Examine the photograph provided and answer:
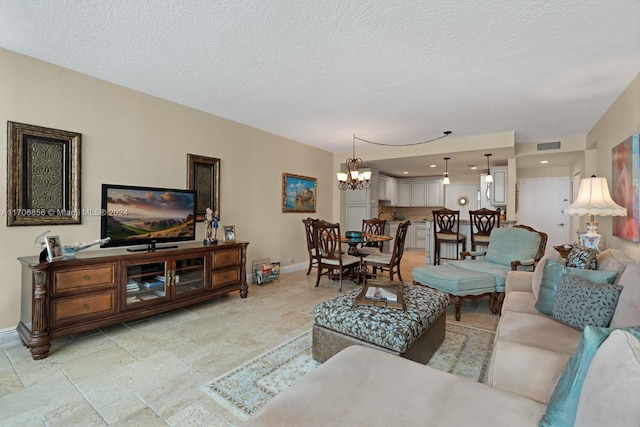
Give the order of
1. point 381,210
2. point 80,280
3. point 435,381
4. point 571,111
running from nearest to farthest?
1. point 435,381
2. point 80,280
3. point 571,111
4. point 381,210

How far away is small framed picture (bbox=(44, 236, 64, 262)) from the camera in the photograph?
2.45 metres

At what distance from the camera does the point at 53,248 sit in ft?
8.18

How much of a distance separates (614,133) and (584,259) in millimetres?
2355

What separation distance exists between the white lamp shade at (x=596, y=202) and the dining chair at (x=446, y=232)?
225 centimetres

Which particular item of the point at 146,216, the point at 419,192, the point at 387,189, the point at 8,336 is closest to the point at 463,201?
the point at 419,192

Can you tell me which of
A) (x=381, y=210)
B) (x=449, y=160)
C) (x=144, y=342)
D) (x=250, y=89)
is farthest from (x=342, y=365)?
(x=381, y=210)

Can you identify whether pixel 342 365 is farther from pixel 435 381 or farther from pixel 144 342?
pixel 144 342

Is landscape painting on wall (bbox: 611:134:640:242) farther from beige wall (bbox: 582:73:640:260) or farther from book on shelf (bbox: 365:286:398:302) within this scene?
book on shelf (bbox: 365:286:398:302)

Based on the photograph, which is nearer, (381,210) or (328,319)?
(328,319)

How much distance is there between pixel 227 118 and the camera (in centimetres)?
440

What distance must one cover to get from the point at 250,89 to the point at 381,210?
6.28 m

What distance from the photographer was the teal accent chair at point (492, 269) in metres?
3.20

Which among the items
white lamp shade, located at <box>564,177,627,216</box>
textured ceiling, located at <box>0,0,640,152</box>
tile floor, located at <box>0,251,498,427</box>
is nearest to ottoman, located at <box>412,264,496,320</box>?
tile floor, located at <box>0,251,498,427</box>

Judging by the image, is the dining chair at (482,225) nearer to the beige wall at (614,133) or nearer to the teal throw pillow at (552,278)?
the beige wall at (614,133)
